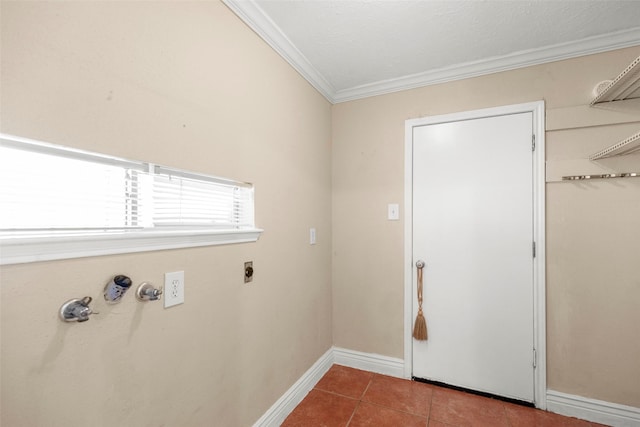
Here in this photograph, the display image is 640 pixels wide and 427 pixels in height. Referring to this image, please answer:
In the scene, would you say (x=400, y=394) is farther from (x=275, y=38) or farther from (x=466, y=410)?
(x=275, y=38)

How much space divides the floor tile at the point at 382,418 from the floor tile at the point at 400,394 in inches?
1.9

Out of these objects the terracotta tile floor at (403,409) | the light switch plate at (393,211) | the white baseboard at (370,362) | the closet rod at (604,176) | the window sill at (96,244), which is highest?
the closet rod at (604,176)

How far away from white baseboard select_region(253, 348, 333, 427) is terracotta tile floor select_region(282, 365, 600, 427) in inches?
1.6

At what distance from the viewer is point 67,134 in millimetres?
791

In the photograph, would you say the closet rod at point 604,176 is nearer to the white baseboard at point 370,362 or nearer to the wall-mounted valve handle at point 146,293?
the white baseboard at point 370,362

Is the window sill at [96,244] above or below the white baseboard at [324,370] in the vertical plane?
above

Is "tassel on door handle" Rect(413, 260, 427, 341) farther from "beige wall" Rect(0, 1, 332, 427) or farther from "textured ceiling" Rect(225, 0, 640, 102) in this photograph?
"textured ceiling" Rect(225, 0, 640, 102)

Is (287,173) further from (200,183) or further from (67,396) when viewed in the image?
(67,396)

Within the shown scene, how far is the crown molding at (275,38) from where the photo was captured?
1.43 metres

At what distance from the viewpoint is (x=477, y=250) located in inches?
79.3

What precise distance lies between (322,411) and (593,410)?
Result: 67.7 inches

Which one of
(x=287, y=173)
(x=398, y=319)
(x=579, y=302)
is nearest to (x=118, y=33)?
(x=287, y=173)

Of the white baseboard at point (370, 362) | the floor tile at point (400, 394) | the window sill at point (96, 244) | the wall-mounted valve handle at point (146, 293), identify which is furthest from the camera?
the white baseboard at point (370, 362)

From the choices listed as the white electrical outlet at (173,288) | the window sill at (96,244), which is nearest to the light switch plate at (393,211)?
the window sill at (96,244)
